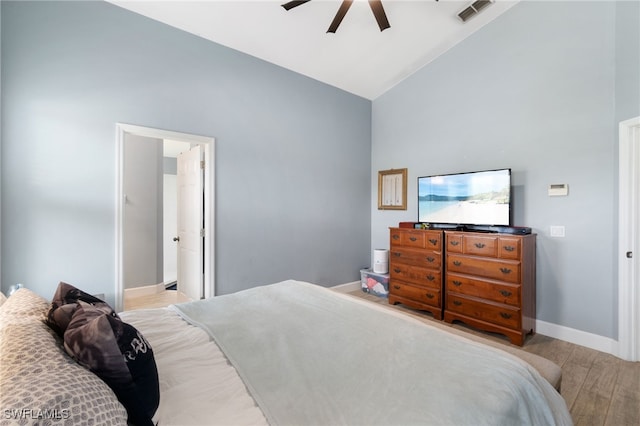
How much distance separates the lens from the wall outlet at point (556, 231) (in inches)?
110

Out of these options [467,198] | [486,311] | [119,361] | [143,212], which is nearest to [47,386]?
[119,361]

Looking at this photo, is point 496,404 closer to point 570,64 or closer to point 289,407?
point 289,407

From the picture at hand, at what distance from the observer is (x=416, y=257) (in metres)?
3.43

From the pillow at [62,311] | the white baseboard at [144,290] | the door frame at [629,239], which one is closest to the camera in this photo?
the pillow at [62,311]

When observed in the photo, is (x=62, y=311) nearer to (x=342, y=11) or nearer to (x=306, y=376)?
(x=306, y=376)

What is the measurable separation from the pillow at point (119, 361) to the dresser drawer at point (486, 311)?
2982 mm

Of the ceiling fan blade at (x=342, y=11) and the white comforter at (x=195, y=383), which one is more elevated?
the ceiling fan blade at (x=342, y=11)

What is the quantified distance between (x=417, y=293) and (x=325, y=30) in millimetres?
3280

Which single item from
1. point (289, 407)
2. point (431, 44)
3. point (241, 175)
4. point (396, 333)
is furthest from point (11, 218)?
point (431, 44)

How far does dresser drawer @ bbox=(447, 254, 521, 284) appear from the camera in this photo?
2639 mm
